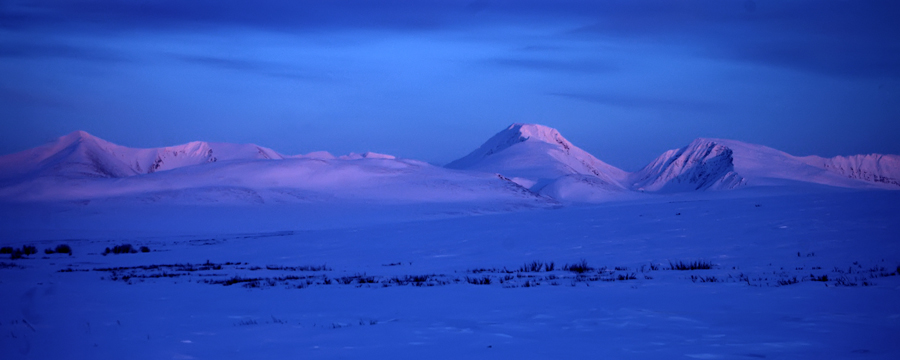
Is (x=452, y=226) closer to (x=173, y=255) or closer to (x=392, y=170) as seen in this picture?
(x=173, y=255)

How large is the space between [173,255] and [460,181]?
235ft

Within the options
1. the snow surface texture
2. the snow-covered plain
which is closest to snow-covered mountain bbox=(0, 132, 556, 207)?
the snow-covered plain

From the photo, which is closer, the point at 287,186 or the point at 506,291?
the point at 506,291

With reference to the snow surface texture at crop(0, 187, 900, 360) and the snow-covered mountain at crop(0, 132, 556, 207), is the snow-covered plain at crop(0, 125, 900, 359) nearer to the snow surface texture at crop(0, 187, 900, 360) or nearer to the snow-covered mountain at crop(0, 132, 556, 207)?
the snow surface texture at crop(0, 187, 900, 360)

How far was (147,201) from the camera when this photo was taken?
75188 millimetres

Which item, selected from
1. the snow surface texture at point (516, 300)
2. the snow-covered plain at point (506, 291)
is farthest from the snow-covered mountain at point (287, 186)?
the snow surface texture at point (516, 300)

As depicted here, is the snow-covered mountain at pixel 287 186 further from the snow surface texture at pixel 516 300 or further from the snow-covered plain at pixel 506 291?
the snow surface texture at pixel 516 300

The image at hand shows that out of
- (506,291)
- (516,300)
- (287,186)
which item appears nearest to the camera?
(516,300)

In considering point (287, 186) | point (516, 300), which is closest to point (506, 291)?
point (516, 300)

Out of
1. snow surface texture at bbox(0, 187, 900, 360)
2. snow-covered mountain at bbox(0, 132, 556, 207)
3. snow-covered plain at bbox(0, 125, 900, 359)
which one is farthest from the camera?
snow-covered mountain at bbox(0, 132, 556, 207)

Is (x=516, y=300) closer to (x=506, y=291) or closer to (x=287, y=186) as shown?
(x=506, y=291)

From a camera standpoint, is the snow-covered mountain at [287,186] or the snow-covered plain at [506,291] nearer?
the snow-covered plain at [506,291]

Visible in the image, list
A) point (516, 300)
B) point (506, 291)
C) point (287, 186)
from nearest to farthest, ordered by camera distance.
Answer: point (516, 300) < point (506, 291) < point (287, 186)

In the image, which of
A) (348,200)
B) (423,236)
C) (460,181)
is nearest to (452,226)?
(423,236)
